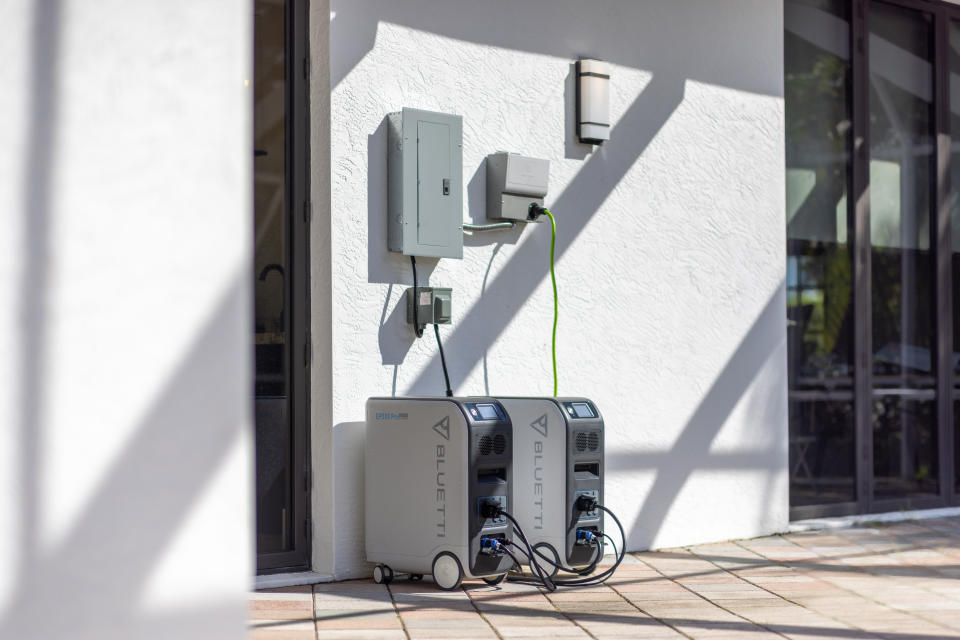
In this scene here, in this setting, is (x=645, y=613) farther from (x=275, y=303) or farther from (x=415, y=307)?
(x=275, y=303)

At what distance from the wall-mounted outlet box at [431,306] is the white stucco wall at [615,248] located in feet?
0.24

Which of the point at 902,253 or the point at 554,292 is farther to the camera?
the point at 902,253

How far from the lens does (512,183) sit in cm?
451

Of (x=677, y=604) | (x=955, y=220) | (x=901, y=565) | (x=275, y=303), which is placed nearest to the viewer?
(x=677, y=604)

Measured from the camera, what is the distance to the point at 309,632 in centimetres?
328

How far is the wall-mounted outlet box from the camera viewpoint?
169 inches

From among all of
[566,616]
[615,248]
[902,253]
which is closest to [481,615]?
[566,616]

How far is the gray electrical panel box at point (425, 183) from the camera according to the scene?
426 centimetres

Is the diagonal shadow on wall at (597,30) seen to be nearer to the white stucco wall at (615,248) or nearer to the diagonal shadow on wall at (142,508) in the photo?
the white stucco wall at (615,248)

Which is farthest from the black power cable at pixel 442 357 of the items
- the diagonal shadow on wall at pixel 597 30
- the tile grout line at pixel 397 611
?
the diagonal shadow on wall at pixel 597 30

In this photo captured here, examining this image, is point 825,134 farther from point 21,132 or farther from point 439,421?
point 21,132

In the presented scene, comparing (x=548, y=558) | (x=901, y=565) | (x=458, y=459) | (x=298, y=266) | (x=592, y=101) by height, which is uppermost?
(x=592, y=101)

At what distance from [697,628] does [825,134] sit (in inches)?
130

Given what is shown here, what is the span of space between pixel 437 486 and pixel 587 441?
0.61 meters
